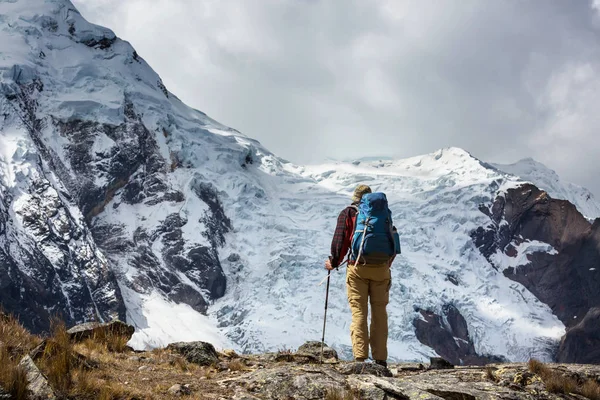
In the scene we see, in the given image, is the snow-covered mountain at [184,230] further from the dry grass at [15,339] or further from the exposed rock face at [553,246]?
the dry grass at [15,339]

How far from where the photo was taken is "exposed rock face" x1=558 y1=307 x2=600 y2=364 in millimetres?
153500

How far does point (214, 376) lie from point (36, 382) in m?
2.89

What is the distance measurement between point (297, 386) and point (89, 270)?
145 metres

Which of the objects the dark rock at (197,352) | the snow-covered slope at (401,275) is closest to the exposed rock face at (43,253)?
the snow-covered slope at (401,275)

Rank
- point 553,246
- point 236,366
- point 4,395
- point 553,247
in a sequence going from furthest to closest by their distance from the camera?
point 553,246 < point 553,247 < point 236,366 < point 4,395

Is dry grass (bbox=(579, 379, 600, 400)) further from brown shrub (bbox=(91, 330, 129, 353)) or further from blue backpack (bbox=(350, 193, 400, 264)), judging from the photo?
brown shrub (bbox=(91, 330, 129, 353))

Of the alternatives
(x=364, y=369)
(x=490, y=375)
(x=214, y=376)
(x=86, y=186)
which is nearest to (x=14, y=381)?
(x=214, y=376)

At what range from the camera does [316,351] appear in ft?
39.1

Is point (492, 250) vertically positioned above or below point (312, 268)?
above

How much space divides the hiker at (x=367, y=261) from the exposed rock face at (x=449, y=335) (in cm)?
13620

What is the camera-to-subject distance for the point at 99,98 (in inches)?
6964

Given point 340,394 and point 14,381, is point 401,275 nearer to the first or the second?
point 340,394

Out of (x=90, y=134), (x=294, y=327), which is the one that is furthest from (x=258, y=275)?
(x=90, y=134)

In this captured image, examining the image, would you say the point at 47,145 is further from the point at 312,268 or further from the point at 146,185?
the point at 312,268
